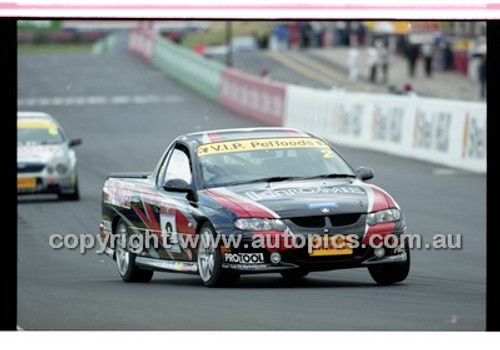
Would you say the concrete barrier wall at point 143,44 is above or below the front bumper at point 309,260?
below

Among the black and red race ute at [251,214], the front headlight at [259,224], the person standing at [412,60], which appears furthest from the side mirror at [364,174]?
the person standing at [412,60]

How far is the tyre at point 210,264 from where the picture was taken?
37.7 feet

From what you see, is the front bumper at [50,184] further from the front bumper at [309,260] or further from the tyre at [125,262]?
the front bumper at [309,260]

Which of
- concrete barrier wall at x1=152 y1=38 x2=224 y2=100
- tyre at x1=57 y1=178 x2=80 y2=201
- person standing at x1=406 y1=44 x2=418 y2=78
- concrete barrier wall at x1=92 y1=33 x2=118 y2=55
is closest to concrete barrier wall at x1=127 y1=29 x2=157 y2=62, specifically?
concrete barrier wall at x1=92 y1=33 x2=118 y2=55

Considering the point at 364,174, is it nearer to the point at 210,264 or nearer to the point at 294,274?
the point at 294,274

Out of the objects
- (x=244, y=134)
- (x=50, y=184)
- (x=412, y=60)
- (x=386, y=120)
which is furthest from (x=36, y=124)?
(x=412, y=60)

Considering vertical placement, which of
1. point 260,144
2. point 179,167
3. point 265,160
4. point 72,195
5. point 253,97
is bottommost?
point 253,97

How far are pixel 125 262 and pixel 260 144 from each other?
1497 millimetres

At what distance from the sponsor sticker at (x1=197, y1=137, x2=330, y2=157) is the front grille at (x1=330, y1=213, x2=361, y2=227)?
0.88 metres

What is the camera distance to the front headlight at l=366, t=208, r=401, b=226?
11.5m

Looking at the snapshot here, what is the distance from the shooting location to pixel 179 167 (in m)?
12.4

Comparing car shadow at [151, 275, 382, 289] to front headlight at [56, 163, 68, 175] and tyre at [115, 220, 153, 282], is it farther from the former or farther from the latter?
front headlight at [56, 163, 68, 175]

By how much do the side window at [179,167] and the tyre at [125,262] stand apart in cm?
55

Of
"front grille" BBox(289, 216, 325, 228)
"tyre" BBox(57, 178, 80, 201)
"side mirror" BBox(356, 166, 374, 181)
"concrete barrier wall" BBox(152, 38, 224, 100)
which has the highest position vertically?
"side mirror" BBox(356, 166, 374, 181)
